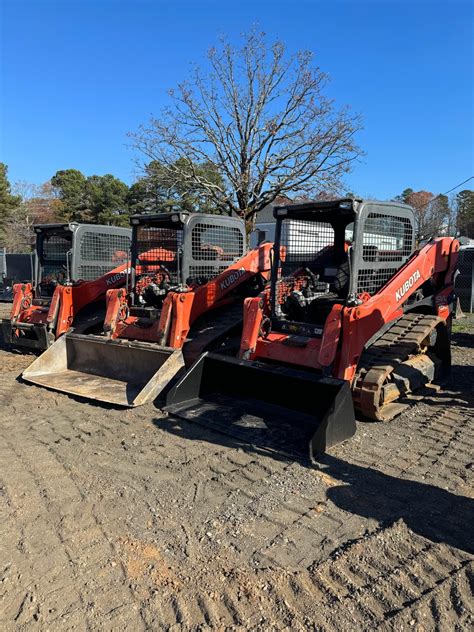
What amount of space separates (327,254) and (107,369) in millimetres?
3314

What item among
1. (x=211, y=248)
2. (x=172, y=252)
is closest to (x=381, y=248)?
(x=211, y=248)

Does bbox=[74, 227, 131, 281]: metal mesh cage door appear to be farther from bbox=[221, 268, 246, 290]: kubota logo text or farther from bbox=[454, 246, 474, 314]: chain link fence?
bbox=[454, 246, 474, 314]: chain link fence

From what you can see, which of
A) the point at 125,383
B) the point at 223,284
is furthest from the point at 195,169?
the point at 125,383

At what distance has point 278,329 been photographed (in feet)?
19.4

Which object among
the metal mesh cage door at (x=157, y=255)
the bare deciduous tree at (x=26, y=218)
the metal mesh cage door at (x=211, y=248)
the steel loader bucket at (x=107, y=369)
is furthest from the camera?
the bare deciduous tree at (x=26, y=218)

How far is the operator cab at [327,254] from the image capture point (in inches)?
216

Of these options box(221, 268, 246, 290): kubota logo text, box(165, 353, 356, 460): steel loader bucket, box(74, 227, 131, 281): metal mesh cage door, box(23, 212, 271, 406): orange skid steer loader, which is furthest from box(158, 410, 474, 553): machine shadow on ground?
box(74, 227, 131, 281): metal mesh cage door

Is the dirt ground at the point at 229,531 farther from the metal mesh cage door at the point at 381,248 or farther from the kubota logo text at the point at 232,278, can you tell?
the kubota logo text at the point at 232,278

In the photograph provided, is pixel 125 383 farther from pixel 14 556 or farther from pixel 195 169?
pixel 195 169

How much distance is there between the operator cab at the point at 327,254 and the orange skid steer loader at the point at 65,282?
3.72 meters

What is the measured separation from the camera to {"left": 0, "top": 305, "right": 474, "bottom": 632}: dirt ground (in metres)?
2.40

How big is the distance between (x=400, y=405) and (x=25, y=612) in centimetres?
423

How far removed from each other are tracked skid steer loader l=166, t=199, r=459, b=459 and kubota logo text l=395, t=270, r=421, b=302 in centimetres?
1

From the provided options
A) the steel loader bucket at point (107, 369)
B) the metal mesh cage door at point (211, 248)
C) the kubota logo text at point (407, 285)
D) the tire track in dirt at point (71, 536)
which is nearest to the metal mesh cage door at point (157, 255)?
the metal mesh cage door at point (211, 248)
